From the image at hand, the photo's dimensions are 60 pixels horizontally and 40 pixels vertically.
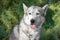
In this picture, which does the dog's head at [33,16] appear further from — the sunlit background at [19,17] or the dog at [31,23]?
the sunlit background at [19,17]

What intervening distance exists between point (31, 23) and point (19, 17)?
580mm

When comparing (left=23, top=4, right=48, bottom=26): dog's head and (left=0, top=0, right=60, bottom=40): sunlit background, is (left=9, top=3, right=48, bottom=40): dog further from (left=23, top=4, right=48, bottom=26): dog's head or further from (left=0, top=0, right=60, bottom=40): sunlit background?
(left=0, top=0, right=60, bottom=40): sunlit background

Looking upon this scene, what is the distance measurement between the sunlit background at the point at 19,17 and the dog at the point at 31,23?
411 mm

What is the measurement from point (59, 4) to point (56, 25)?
0.96 feet

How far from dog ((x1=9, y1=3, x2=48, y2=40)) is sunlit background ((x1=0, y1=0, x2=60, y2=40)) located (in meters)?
0.41

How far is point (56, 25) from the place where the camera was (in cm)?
304

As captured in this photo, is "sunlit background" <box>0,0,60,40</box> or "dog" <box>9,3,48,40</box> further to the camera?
"sunlit background" <box>0,0,60,40</box>

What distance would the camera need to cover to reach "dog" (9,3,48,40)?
2387 millimetres

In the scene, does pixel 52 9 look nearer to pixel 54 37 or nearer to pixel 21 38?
pixel 54 37

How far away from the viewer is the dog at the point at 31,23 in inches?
94.0

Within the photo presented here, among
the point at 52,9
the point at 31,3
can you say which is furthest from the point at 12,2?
the point at 52,9

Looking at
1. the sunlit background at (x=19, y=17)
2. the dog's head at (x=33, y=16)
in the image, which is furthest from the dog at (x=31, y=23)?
the sunlit background at (x=19, y=17)

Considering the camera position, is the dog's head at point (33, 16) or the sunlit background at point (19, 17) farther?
the sunlit background at point (19, 17)

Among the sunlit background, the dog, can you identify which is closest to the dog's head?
the dog
